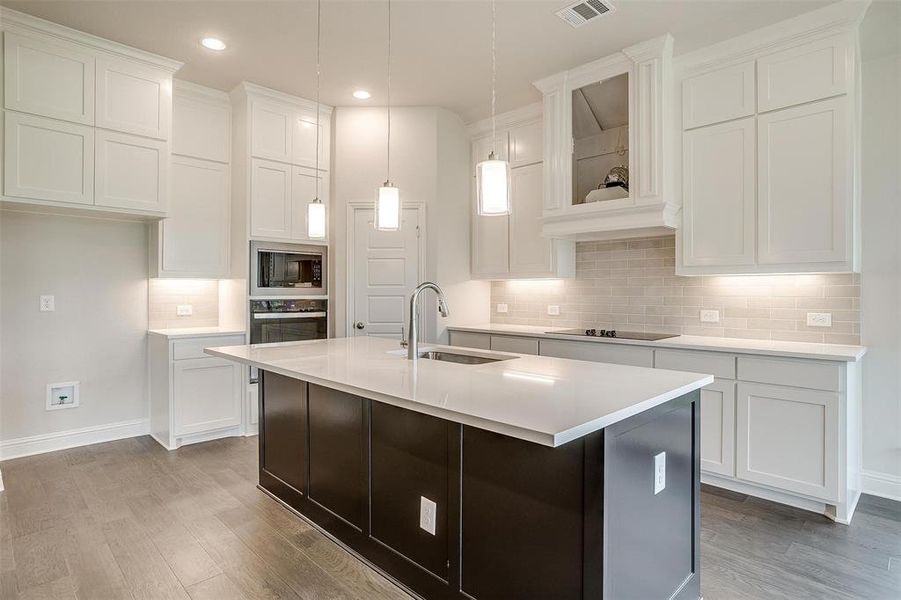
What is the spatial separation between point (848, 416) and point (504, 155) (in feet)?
10.8

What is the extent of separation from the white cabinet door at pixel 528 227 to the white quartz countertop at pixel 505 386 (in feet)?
6.23

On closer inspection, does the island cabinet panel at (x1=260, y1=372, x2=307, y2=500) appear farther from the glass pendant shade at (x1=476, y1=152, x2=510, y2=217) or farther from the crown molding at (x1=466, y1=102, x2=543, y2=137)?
the crown molding at (x1=466, y1=102, x2=543, y2=137)

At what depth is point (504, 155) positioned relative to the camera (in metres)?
4.70

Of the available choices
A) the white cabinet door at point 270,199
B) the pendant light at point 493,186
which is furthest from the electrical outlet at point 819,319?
the white cabinet door at point 270,199

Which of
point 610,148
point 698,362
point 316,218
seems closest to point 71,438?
point 316,218

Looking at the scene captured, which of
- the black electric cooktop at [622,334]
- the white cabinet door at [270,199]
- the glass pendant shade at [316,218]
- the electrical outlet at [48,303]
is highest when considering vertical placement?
the white cabinet door at [270,199]

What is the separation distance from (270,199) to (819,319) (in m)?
4.29

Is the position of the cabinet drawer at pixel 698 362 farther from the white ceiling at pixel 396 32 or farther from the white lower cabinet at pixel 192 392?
the white lower cabinet at pixel 192 392

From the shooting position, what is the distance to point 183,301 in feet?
14.4

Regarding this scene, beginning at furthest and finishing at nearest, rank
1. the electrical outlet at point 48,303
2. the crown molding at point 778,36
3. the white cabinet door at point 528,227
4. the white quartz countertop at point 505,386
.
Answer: the white cabinet door at point 528,227 → the electrical outlet at point 48,303 → the crown molding at point 778,36 → the white quartz countertop at point 505,386

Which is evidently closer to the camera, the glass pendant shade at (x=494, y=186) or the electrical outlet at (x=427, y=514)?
the electrical outlet at (x=427, y=514)

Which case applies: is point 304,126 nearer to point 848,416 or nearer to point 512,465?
point 512,465

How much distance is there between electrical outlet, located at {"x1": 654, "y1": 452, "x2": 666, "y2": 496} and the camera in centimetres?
172

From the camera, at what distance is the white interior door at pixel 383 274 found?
4.66 metres
